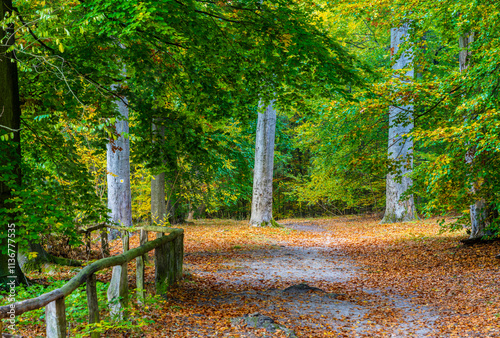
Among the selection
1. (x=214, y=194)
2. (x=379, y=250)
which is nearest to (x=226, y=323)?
(x=379, y=250)

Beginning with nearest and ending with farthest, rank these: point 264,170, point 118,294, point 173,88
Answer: point 118,294 < point 173,88 < point 264,170

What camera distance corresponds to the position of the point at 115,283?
482 cm

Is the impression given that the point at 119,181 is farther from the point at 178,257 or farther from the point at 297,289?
the point at 297,289

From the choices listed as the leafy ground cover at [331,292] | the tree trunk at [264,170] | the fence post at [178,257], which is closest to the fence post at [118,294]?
the leafy ground cover at [331,292]

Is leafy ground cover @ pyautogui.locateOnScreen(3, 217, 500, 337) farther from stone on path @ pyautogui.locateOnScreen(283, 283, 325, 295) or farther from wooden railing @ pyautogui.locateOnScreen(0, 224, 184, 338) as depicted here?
wooden railing @ pyautogui.locateOnScreen(0, 224, 184, 338)

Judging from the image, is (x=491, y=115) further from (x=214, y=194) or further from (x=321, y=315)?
(x=214, y=194)

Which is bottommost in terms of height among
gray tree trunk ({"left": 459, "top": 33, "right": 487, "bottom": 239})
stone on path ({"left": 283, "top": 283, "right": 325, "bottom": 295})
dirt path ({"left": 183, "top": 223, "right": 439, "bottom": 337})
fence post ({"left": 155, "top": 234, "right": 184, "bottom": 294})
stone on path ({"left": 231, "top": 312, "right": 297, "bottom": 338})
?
dirt path ({"left": 183, "top": 223, "right": 439, "bottom": 337})

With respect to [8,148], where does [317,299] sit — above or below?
below

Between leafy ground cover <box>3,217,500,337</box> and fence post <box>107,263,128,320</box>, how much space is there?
0.75 ft

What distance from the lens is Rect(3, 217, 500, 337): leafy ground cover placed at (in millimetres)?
5203

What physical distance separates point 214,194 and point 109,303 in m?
12.6

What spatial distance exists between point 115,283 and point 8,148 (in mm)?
2296

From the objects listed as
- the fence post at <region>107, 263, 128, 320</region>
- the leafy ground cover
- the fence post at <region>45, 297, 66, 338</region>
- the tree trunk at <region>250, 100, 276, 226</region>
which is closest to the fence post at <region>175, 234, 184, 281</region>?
the leafy ground cover

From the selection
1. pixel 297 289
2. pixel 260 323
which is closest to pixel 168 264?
pixel 260 323
